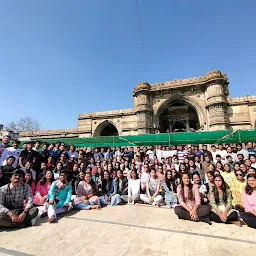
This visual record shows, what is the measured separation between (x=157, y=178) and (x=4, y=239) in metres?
3.91

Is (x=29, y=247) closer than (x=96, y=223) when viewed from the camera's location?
Yes

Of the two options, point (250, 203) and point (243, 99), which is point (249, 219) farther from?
point (243, 99)

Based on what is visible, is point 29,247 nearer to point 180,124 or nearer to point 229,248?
point 229,248

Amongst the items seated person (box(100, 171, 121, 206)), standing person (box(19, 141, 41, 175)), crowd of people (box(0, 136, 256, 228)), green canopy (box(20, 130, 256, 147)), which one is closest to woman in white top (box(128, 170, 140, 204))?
crowd of people (box(0, 136, 256, 228))

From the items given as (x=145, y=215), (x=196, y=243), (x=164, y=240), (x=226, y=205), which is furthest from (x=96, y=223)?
(x=226, y=205)

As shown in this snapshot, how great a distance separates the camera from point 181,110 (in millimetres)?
20188

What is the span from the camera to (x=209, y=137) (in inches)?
440

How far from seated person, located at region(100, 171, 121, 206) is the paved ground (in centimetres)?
108

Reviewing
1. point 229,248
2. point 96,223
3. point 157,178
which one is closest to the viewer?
point 229,248

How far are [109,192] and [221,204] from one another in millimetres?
3235

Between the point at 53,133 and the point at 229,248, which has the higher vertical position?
the point at 53,133

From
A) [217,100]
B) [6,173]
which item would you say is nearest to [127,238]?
[6,173]

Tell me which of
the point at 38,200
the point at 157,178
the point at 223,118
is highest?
the point at 223,118

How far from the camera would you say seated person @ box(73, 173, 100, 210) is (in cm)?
432
